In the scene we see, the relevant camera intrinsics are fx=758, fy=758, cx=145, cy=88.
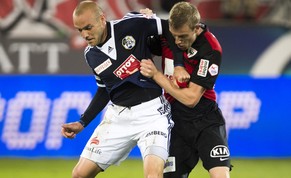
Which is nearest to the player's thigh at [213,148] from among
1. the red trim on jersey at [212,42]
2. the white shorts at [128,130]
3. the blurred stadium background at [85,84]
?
the white shorts at [128,130]

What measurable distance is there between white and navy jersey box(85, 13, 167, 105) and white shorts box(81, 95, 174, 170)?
0.59 feet

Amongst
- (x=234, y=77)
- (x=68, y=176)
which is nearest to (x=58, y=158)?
(x=68, y=176)

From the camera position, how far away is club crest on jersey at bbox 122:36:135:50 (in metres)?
6.92

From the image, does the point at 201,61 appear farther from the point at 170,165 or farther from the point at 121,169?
the point at 121,169

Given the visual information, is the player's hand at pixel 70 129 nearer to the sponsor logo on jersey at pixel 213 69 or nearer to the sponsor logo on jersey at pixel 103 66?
the sponsor logo on jersey at pixel 103 66

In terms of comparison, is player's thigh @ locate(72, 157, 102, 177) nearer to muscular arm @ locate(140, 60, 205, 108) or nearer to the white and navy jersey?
the white and navy jersey

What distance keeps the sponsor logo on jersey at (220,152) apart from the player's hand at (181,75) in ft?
2.27

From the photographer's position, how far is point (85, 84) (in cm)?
1140

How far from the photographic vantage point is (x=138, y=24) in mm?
6965

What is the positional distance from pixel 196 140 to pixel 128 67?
93 centimetres

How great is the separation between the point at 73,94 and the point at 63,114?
337mm

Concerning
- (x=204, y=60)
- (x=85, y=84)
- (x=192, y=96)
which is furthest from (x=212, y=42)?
(x=85, y=84)

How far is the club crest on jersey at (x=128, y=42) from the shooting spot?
692 centimetres

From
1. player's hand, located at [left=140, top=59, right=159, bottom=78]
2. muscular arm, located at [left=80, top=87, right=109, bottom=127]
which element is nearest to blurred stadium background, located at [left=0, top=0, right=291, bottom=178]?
muscular arm, located at [left=80, top=87, right=109, bottom=127]
